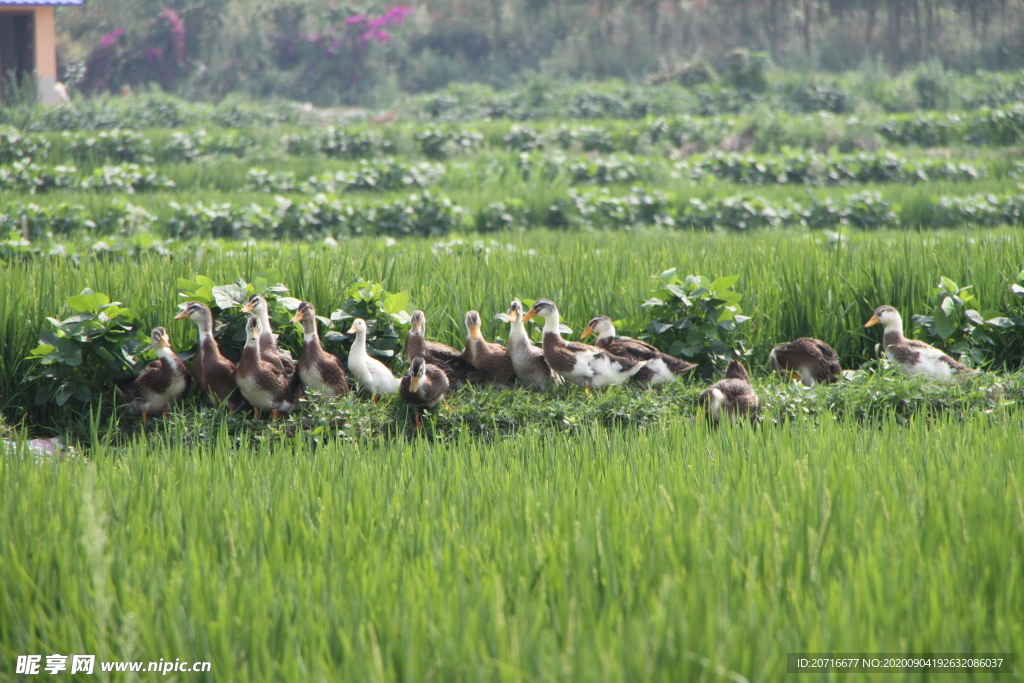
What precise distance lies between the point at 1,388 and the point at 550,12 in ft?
101

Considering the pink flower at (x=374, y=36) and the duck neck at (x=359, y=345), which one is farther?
the pink flower at (x=374, y=36)

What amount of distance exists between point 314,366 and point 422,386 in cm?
59

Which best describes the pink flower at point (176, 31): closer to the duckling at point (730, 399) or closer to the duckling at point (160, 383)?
the duckling at point (160, 383)

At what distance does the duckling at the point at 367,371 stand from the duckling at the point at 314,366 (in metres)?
0.10

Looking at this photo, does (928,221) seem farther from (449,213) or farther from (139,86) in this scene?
(139,86)

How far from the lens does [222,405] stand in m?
4.21

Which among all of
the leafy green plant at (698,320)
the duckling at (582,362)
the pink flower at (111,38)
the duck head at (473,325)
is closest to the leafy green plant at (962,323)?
the leafy green plant at (698,320)

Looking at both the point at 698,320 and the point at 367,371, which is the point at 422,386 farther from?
the point at 698,320

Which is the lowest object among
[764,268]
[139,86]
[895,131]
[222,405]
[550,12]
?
[222,405]

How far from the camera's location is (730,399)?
4.18 m

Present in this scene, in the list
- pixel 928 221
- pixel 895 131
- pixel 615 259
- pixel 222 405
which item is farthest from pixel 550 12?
pixel 222 405

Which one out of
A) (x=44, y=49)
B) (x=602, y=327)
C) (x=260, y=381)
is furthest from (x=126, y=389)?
(x=44, y=49)

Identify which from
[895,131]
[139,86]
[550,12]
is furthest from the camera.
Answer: [550,12]

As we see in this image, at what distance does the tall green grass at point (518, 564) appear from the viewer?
174cm
